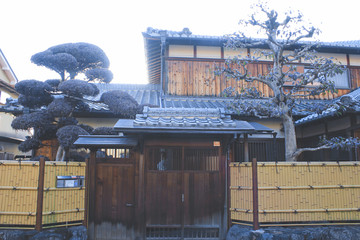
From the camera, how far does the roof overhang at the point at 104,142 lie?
26.2 ft

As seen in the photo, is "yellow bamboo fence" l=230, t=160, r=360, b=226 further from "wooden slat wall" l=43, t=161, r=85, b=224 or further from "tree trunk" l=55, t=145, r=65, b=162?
"tree trunk" l=55, t=145, r=65, b=162

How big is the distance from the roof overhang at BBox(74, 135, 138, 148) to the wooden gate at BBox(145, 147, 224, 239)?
616 mm

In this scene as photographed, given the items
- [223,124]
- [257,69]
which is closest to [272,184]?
[223,124]

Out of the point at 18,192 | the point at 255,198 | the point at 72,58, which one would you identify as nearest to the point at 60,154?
the point at 18,192

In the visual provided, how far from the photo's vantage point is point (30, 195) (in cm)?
737

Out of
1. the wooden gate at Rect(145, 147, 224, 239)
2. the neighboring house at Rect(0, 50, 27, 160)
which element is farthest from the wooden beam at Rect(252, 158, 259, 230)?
the neighboring house at Rect(0, 50, 27, 160)

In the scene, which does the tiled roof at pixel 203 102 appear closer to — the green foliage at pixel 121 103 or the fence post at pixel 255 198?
the green foliage at pixel 121 103

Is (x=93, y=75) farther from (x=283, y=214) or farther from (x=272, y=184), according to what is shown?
(x=283, y=214)

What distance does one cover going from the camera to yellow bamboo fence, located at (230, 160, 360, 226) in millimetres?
7645

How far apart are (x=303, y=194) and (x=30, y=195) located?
7146 millimetres

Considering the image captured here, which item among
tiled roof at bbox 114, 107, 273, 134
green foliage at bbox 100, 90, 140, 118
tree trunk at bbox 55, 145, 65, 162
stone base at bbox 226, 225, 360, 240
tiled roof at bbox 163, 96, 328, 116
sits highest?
tiled roof at bbox 163, 96, 328, 116

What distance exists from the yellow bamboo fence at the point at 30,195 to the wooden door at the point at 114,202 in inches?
40.7

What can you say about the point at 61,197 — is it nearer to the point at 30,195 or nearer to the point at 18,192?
the point at 30,195

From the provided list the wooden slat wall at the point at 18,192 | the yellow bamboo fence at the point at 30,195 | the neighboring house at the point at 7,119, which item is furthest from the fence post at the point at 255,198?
the neighboring house at the point at 7,119
